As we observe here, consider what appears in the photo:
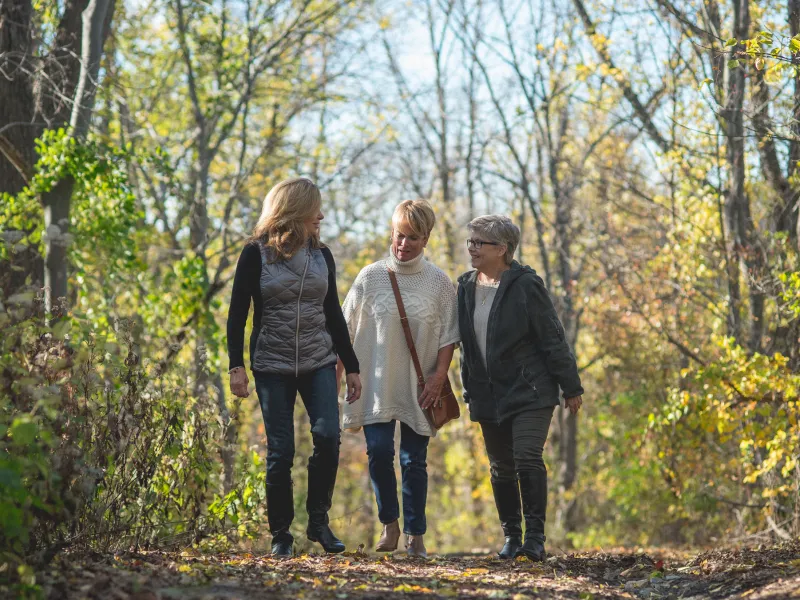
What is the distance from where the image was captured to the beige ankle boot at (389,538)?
19.1ft

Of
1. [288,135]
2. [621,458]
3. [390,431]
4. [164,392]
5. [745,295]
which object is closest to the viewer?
[164,392]

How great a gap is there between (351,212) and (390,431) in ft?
54.1

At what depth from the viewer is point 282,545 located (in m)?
5.54

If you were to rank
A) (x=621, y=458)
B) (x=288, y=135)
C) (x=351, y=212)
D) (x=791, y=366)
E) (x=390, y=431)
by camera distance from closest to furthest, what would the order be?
(x=390, y=431) < (x=791, y=366) < (x=621, y=458) < (x=288, y=135) < (x=351, y=212)

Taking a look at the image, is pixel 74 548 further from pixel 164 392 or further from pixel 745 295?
pixel 745 295

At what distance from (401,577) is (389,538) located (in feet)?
3.47

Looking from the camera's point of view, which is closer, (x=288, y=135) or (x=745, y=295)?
(x=745, y=295)

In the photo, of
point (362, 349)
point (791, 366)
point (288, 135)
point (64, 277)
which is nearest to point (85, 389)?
point (362, 349)

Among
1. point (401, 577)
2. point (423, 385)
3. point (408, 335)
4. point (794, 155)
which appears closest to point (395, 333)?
point (408, 335)

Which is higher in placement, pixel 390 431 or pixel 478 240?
pixel 478 240

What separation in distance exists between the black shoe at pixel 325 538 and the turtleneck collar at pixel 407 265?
162 centimetres

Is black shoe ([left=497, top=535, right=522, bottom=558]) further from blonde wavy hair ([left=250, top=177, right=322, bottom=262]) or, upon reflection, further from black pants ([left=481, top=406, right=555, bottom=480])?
blonde wavy hair ([left=250, top=177, right=322, bottom=262])

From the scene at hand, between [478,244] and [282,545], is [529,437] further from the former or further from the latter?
[282,545]

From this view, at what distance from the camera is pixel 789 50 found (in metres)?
5.77
